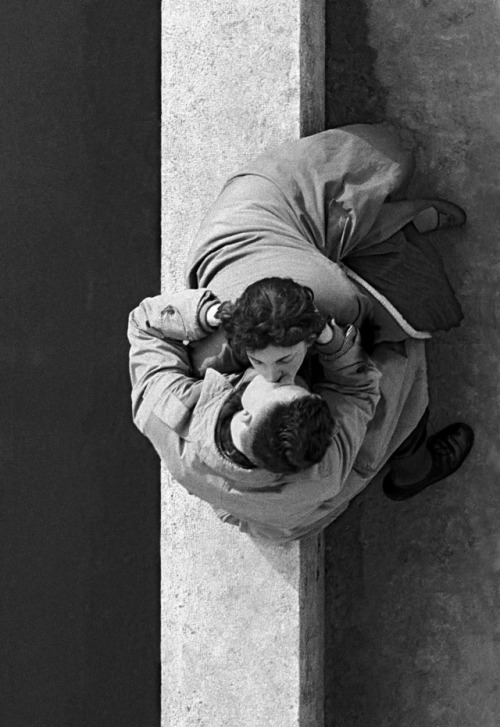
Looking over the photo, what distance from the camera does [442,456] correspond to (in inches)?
130

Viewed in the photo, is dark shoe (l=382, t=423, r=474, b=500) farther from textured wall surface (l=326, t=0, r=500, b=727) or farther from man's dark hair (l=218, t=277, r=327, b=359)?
man's dark hair (l=218, t=277, r=327, b=359)

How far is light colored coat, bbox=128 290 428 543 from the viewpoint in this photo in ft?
8.34

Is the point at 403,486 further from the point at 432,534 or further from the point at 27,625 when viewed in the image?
the point at 27,625

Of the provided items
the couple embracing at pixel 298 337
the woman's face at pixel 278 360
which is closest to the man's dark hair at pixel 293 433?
the couple embracing at pixel 298 337

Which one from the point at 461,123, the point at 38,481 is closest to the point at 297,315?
the point at 461,123

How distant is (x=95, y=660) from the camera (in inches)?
152

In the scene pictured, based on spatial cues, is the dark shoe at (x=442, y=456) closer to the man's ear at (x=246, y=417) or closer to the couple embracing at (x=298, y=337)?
the couple embracing at (x=298, y=337)

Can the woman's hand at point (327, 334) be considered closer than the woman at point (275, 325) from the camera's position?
No

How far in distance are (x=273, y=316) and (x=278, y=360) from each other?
0.10m

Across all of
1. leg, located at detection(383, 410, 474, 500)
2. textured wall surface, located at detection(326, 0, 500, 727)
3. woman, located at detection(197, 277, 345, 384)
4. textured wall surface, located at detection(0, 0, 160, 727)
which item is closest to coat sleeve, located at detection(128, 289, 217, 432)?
woman, located at detection(197, 277, 345, 384)

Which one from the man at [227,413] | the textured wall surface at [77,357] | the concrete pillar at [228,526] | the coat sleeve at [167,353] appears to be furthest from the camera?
the textured wall surface at [77,357]

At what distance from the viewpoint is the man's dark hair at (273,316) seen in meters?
2.37

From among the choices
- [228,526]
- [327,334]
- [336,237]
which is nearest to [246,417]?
[327,334]

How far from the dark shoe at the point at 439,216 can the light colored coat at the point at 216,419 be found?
1.71 feet
